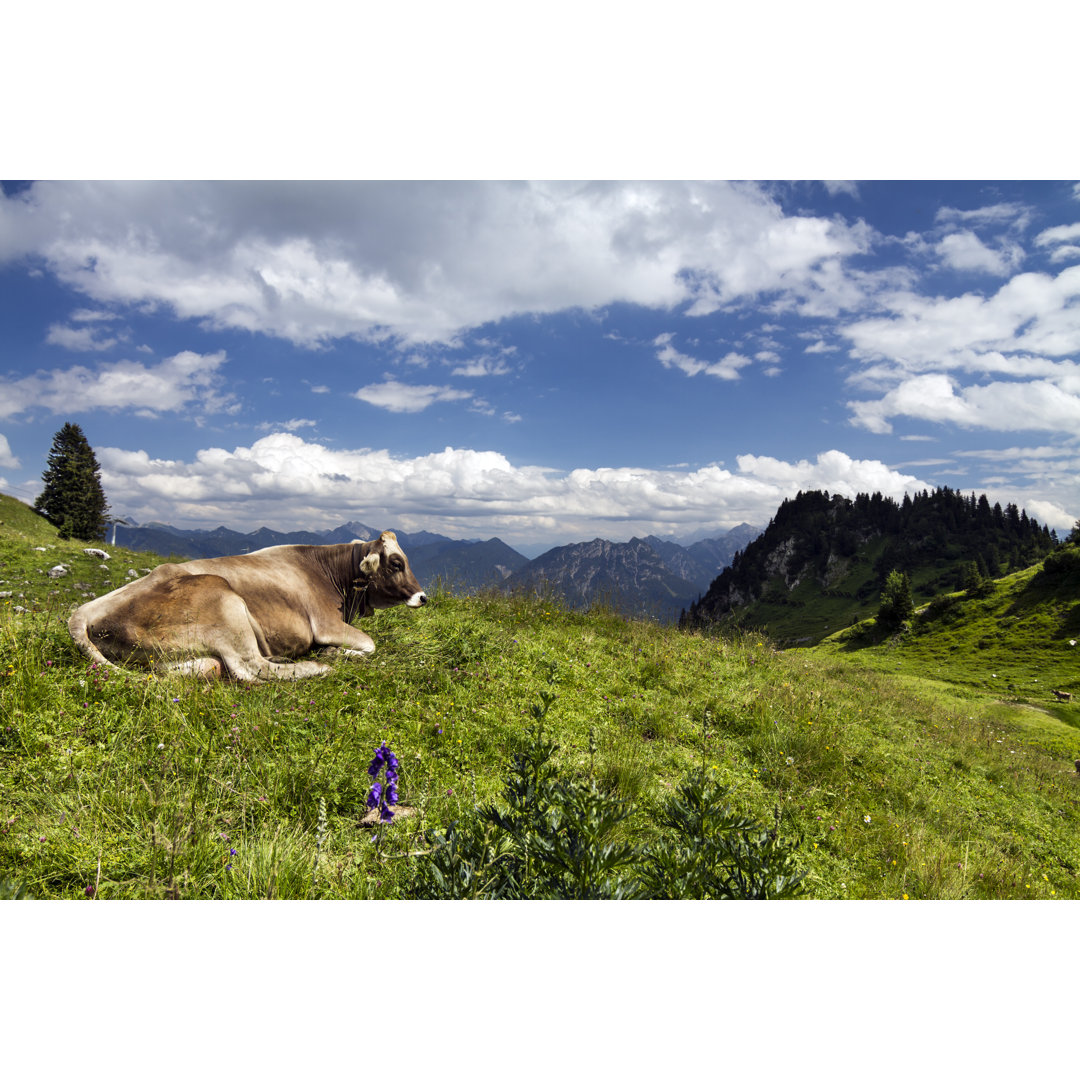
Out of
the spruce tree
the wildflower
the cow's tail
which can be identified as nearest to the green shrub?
the wildflower

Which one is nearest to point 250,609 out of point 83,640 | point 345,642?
point 345,642

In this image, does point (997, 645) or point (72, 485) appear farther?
point (997, 645)

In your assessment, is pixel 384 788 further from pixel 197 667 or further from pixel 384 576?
pixel 384 576

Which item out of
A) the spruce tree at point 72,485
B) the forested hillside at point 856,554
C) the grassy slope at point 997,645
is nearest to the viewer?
the spruce tree at point 72,485

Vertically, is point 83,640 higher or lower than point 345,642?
higher

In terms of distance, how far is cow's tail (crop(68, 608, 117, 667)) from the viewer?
4.96 m

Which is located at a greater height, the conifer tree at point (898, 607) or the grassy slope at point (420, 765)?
the grassy slope at point (420, 765)

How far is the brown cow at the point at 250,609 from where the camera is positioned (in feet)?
17.0

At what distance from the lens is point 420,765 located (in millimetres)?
4414

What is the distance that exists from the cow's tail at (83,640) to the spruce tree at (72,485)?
1353 inches

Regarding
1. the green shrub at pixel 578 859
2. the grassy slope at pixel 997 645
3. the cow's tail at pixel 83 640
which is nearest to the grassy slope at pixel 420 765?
the cow's tail at pixel 83 640

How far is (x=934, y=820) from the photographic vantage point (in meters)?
5.88

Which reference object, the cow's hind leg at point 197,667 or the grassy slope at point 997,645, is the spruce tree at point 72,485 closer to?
the cow's hind leg at point 197,667

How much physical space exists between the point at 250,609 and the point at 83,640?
1490mm
